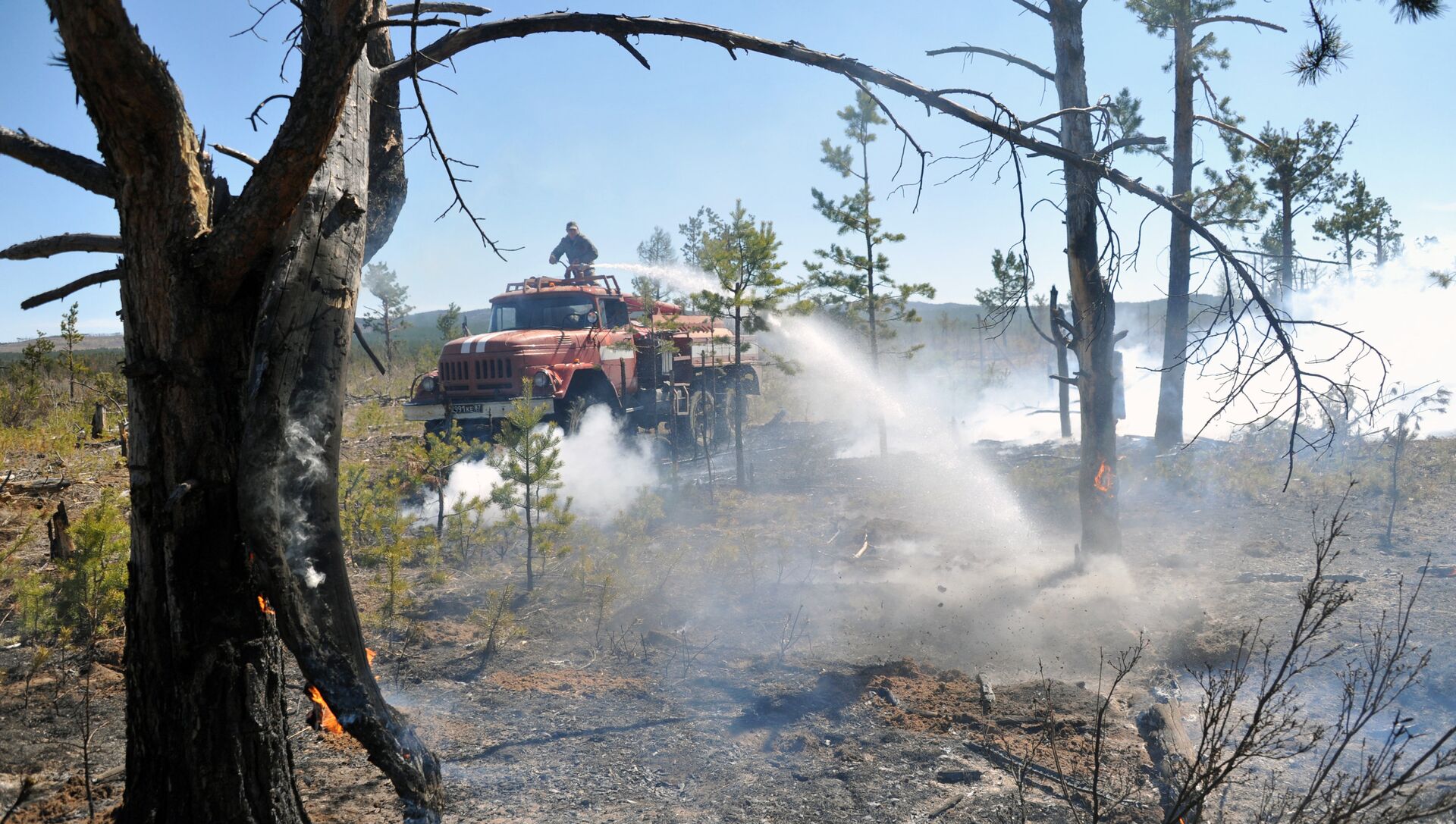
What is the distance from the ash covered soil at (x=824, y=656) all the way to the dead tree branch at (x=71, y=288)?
5.03 ft

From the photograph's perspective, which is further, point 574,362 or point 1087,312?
point 574,362

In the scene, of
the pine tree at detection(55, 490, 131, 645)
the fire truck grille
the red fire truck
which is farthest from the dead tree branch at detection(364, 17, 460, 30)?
the fire truck grille

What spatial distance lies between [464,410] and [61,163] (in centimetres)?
999

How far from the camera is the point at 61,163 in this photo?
2.69 m

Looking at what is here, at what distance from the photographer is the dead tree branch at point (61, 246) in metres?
2.90

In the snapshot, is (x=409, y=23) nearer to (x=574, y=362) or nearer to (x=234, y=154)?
(x=234, y=154)

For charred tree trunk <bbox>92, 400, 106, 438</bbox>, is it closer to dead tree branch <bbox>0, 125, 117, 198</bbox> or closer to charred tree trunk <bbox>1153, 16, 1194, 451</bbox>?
dead tree branch <bbox>0, 125, 117, 198</bbox>

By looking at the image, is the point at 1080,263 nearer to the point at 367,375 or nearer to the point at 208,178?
the point at 208,178

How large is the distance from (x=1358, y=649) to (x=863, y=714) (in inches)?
151

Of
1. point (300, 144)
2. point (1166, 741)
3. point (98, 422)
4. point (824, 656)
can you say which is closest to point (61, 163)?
point (300, 144)

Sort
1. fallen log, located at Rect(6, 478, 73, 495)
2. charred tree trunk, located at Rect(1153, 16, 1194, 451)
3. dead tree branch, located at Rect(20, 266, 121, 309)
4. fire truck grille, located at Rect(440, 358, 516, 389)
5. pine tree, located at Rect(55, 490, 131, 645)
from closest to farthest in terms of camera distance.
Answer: dead tree branch, located at Rect(20, 266, 121, 309), pine tree, located at Rect(55, 490, 131, 645), fallen log, located at Rect(6, 478, 73, 495), fire truck grille, located at Rect(440, 358, 516, 389), charred tree trunk, located at Rect(1153, 16, 1194, 451)

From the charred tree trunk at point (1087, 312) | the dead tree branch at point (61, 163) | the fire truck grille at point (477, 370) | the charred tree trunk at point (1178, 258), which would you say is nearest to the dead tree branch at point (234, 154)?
the dead tree branch at point (61, 163)

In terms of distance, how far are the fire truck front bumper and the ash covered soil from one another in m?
2.57

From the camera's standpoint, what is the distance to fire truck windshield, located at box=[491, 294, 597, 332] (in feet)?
45.5
